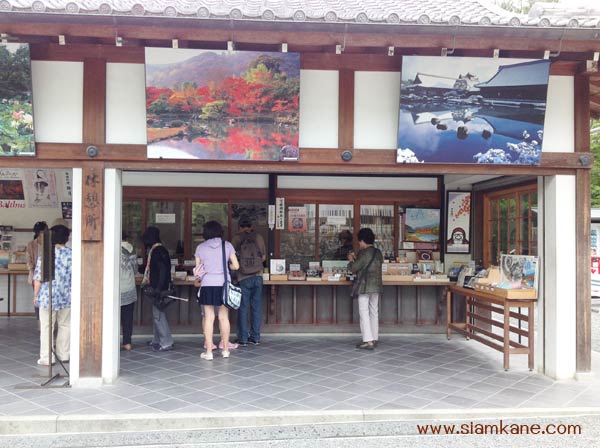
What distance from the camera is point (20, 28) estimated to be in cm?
539

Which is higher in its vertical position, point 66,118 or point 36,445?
point 66,118

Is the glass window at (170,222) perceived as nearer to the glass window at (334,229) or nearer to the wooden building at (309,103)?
the glass window at (334,229)

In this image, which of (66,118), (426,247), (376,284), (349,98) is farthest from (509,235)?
(66,118)

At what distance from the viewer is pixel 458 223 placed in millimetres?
9758

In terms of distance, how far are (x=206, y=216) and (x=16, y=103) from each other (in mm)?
4114

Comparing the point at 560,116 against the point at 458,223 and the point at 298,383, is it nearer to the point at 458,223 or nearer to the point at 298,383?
the point at 458,223

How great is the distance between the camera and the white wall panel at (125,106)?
6.28 m

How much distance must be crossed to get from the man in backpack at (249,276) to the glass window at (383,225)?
248cm

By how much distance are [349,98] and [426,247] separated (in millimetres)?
4319

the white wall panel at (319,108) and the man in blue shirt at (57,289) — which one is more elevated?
the white wall panel at (319,108)

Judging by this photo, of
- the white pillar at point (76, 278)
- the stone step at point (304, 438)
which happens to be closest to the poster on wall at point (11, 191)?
the white pillar at point (76, 278)

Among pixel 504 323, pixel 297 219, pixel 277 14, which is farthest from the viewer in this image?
pixel 297 219

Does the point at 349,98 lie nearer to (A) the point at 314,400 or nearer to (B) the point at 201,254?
(B) the point at 201,254

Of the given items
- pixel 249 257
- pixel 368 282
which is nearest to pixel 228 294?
pixel 249 257
